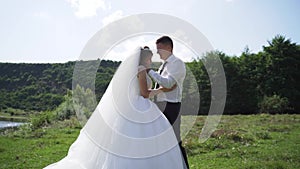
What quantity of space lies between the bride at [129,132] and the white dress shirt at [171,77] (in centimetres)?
19

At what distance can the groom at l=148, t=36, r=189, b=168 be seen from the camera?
199 inches

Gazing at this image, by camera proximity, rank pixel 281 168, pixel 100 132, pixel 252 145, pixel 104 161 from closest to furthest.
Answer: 1. pixel 104 161
2. pixel 100 132
3. pixel 281 168
4. pixel 252 145

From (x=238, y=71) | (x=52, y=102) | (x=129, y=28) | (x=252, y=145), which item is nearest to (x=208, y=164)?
(x=252, y=145)

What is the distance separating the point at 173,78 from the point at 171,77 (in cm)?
4

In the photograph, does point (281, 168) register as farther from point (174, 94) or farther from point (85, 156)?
point (85, 156)

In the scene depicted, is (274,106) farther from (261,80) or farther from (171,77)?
(171,77)

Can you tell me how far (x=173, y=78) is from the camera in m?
4.96

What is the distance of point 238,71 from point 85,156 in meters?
35.8

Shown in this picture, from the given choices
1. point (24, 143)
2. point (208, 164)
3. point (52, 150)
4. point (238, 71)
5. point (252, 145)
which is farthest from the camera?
point (238, 71)

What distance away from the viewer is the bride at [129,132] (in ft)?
14.9

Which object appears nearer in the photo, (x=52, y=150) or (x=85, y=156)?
(x=85, y=156)

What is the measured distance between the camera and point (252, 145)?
11.1 m

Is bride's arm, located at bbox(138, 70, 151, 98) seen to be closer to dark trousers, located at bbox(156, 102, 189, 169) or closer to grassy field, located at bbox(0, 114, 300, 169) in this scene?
dark trousers, located at bbox(156, 102, 189, 169)

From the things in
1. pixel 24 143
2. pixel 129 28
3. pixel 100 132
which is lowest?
pixel 24 143
